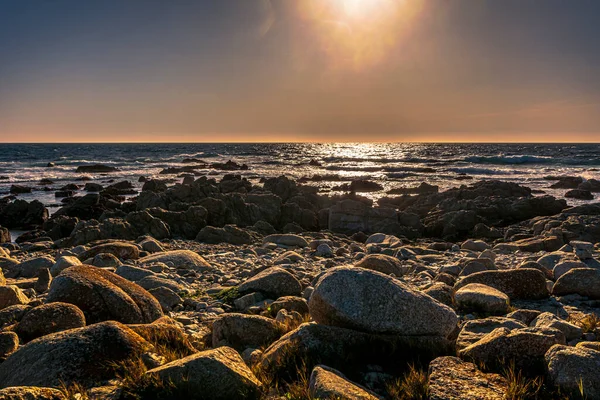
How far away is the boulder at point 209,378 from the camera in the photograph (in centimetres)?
358

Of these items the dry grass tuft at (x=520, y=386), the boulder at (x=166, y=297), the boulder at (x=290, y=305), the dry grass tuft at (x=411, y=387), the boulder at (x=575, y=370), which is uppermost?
the boulder at (x=575, y=370)

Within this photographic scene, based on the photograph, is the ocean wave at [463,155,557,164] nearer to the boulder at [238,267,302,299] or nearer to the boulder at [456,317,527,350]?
the boulder at [238,267,302,299]

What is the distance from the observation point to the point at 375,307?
4637mm

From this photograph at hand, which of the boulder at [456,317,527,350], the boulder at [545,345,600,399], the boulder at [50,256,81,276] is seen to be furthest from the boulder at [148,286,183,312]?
the boulder at [545,345,600,399]

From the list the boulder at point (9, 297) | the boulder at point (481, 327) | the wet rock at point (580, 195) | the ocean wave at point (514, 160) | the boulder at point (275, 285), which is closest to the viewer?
the boulder at point (481, 327)

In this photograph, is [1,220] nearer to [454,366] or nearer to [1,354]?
[1,354]

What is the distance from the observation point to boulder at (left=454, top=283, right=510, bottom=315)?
6.22 meters

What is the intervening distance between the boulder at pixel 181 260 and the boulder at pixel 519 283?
543 cm

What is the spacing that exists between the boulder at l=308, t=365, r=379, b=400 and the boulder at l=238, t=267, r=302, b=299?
3.63m

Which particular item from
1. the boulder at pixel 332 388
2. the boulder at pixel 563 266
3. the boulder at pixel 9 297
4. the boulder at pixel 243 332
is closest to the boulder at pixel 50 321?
the boulder at pixel 243 332

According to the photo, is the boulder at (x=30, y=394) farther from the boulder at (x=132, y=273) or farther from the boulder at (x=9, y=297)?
the boulder at (x=132, y=273)

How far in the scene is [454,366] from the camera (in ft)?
12.8

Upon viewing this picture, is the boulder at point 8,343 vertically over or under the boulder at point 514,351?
under

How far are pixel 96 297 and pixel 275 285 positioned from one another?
299cm
